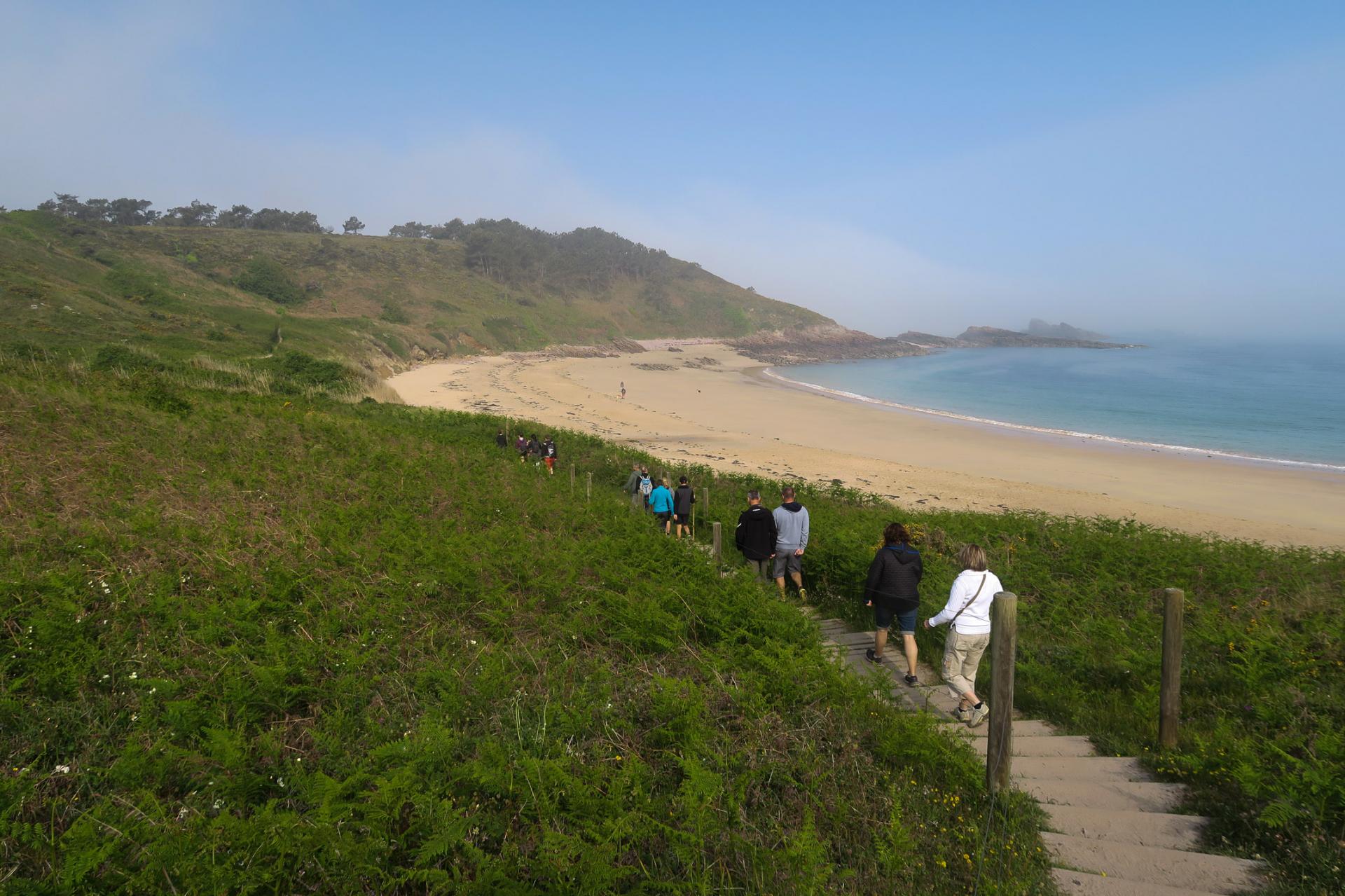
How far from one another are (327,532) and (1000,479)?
24.4 meters

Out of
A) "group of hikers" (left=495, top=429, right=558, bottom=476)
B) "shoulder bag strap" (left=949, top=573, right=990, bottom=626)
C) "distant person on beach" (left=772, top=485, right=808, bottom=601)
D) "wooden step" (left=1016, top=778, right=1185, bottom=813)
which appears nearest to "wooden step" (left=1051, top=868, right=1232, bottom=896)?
"wooden step" (left=1016, top=778, right=1185, bottom=813)

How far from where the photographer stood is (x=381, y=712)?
4.04 meters

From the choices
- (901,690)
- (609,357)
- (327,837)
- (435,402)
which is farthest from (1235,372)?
(327,837)

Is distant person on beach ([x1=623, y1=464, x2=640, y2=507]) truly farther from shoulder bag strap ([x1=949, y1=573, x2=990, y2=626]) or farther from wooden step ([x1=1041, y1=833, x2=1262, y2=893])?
wooden step ([x1=1041, y1=833, x2=1262, y2=893])

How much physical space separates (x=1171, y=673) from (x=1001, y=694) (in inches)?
66.7

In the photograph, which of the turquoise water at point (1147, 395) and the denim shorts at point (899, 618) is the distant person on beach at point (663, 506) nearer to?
the denim shorts at point (899, 618)

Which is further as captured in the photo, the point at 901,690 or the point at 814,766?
the point at 901,690

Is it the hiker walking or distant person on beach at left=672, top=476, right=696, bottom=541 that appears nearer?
distant person on beach at left=672, top=476, right=696, bottom=541

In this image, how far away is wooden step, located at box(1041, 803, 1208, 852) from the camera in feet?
12.3

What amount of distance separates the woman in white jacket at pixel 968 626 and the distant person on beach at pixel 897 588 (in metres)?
→ 0.67

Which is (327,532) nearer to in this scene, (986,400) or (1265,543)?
(1265,543)

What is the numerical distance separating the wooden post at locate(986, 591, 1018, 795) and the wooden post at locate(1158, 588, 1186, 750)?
1528 mm

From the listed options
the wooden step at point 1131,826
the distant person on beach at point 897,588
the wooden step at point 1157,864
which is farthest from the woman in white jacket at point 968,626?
the wooden step at point 1157,864

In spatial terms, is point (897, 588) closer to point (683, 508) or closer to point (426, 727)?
point (426, 727)
